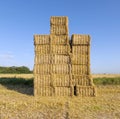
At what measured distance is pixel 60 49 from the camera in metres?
18.7

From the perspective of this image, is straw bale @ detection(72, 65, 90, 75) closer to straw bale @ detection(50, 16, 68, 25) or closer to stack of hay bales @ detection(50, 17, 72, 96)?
stack of hay bales @ detection(50, 17, 72, 96)

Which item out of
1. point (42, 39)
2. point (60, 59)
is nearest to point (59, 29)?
point (42, 39)

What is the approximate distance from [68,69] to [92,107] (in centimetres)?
471

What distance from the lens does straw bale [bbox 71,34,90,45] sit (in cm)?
1867

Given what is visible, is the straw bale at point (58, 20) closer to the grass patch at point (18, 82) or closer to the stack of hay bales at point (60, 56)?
the stack of hay bales at point (60, 56)

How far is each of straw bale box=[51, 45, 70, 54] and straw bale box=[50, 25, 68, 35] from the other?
773 mm

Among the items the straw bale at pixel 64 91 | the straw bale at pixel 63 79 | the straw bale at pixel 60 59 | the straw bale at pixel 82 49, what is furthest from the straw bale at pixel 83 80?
the straw bale at pixel 82 49

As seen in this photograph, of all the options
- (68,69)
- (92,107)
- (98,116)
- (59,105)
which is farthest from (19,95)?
(98,116)

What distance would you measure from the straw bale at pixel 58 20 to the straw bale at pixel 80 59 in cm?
203

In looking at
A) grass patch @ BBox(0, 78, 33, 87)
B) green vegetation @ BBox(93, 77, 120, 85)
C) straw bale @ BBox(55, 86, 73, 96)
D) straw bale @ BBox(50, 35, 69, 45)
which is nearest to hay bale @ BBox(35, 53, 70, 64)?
straw bale @ BBox(50, 35, 69, 45)

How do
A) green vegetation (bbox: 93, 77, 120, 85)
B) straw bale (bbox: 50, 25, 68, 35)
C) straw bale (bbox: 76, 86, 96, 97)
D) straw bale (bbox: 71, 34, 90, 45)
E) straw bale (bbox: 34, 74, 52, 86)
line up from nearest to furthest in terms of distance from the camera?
straw bale (bbox: 76, 86, 96, 97)
straw bale (bbox: 34, 74, 52, 86)
straw bale (bbox: 71, 34, 90, 45)
straw bale (bbox: 50, 25, 68, 35)
green vegetation (bbox: 93, 77, 120, 85)

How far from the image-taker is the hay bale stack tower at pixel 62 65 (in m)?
18.5

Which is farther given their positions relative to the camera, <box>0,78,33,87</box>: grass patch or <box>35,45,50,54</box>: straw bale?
<box>0,78,33,87</box>: grass patch

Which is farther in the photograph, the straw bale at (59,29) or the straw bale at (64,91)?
the straw bale at (59,29)
